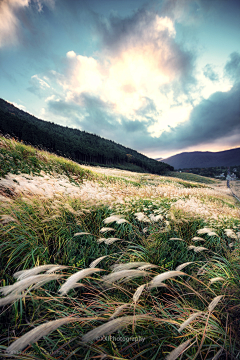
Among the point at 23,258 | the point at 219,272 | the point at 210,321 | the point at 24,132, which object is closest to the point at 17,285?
the point at 23,258

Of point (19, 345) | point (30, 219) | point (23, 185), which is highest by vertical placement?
point (23, 185)

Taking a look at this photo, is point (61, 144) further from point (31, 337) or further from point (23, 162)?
point (31, 337)

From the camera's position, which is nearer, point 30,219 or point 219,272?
point 219,272

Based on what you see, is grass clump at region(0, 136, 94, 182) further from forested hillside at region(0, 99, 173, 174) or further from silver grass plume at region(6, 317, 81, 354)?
forested hillside at region(0, 99, 173, 174)

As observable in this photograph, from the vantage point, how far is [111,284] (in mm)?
1735

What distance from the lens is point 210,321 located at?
4.78 ft

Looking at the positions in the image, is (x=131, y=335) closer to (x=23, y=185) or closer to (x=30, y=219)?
(x=30, y=219)

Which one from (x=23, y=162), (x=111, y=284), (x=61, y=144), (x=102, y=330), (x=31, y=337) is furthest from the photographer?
(x=61, y=144)

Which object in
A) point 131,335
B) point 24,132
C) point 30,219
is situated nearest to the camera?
point 131,335

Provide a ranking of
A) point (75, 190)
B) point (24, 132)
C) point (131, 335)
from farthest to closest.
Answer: point (24, 132) < point (75, 190) < point (131, 335)

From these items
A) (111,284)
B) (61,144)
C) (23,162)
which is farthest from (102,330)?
(61,144)

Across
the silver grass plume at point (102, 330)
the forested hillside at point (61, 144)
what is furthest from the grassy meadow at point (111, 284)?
the forested hillside at point (61, 144)

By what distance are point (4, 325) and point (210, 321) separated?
2.24 m

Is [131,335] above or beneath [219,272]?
beneath
